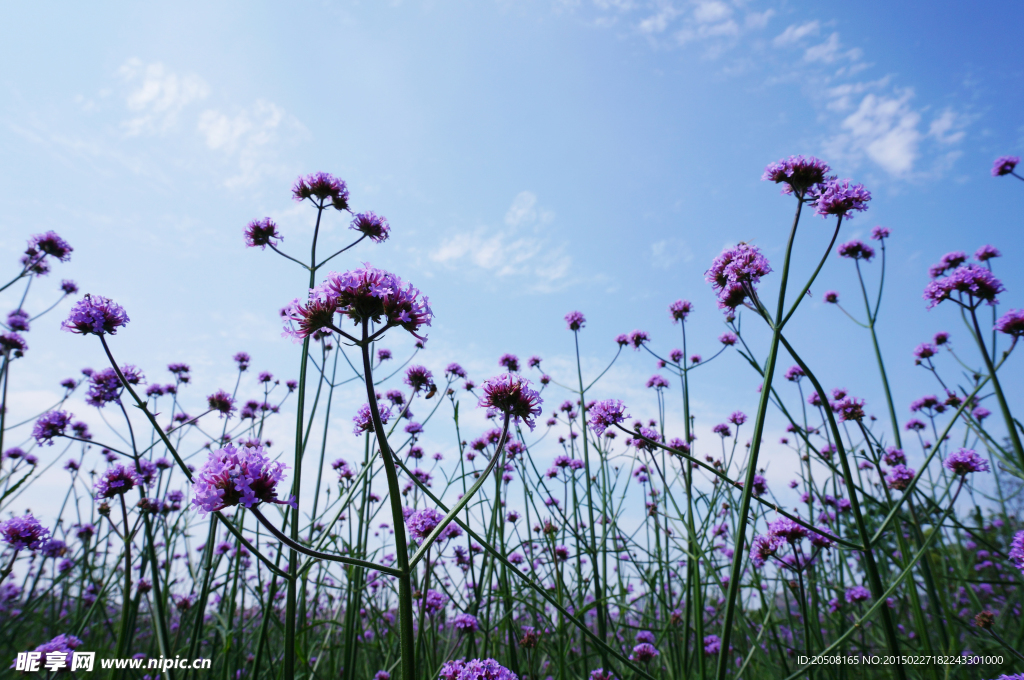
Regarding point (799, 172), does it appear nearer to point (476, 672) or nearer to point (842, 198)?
point (842, 198)

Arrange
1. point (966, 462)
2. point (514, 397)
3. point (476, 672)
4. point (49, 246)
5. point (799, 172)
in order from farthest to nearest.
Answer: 1. point (49, 246)
2. point (966, 462)
3. point (799, 172)
4. point (476, 672)
5. point (514, 397)

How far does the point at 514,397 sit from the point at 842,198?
1.83 meters

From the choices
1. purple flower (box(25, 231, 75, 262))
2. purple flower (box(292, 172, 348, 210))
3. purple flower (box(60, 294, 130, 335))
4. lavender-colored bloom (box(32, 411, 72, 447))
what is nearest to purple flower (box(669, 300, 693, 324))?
purple flower (box(292, 172, 348, 210))

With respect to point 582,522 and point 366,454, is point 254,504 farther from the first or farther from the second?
point 582,522

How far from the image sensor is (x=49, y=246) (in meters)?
4.89

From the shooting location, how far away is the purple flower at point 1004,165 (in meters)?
4.52

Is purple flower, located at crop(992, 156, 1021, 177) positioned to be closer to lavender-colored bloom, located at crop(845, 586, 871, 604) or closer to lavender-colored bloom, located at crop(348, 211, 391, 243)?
lavender-colored bloom, located at crop(845, 586, 871, 604)

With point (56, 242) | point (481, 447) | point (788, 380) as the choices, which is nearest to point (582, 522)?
point (481, 447)

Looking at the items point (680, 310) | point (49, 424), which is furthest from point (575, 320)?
point (49, 424)

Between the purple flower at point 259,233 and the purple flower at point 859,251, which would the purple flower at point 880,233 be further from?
the purple flower at point 259,233

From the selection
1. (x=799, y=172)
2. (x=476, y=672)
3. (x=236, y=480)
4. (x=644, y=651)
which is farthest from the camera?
(x=644, y=651)

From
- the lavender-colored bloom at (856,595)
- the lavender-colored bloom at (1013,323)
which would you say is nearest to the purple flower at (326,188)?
the lavender-colored bloom at (1013,323)

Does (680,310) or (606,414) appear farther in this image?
(680,310)

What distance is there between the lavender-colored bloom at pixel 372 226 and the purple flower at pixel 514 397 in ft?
6.67
